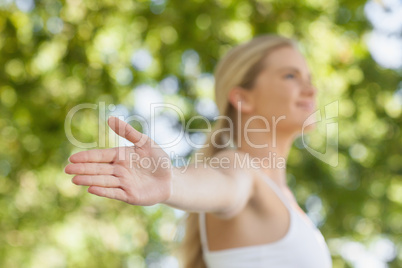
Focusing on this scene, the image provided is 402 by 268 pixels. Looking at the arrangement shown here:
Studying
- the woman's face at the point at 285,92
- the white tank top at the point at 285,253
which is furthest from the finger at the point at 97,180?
the woman's face at the point at 285,92

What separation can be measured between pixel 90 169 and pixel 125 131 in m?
0.14

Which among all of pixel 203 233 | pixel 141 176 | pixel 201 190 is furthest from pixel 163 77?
pixel 141 176

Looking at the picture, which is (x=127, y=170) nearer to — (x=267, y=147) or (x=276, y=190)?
(x=276, y=190)

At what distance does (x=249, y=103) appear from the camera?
2455 mm

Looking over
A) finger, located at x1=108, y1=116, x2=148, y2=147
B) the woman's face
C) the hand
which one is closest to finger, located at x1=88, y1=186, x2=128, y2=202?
the hand

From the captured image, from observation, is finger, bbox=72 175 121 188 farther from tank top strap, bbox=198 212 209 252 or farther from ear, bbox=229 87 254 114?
ear, bbox=229 87 254 114

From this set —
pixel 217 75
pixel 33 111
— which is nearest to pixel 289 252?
pixel 217 75

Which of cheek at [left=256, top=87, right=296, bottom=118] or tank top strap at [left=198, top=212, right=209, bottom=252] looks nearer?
tank top strap at [left=198, top=212, right=209, bottom=252]

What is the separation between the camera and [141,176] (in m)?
1.54

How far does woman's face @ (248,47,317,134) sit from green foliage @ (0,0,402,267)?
169cm

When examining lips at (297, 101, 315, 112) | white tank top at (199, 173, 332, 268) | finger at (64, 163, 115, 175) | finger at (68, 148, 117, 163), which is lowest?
white tank top at (199, 173, 332, 268)

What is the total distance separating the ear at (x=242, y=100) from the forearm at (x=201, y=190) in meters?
0.59

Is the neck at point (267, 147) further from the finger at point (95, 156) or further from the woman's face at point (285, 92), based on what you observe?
the finger at point (95, 156)

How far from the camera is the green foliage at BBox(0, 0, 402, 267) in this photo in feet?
13.9
